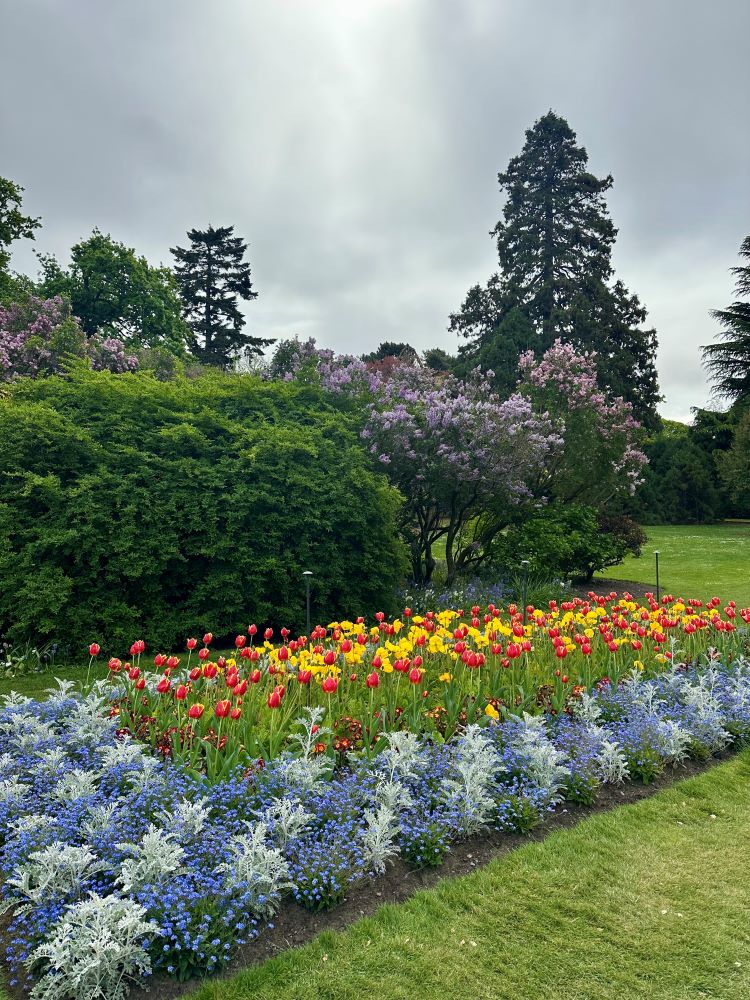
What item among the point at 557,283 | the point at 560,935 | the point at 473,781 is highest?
the point at 557,283

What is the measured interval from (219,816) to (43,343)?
1535 centimetres

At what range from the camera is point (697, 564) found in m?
15.4

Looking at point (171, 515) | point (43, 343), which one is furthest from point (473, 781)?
point (43, 343)

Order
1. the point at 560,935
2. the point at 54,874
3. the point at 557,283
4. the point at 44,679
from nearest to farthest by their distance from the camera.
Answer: the point at 54,874, the point at 560,935, the point at 44,679, the point at 557,283

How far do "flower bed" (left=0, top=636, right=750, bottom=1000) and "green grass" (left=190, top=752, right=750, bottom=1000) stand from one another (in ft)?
0.69

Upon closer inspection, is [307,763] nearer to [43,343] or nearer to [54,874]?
[54,874]

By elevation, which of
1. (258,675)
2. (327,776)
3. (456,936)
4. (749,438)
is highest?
(749,438)

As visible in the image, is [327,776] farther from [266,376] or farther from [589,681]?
[266,376]

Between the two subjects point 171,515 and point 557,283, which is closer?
point 171,515

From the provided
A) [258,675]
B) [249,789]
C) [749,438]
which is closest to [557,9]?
[258,675]

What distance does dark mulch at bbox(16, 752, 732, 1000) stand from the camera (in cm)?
215

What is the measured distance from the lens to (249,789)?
2854 mm

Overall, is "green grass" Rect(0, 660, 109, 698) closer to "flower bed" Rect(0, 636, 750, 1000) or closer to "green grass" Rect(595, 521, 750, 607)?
"flower bed" Rect(0, 636, 750, 1000)

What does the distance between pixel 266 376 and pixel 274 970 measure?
30.3 ft
